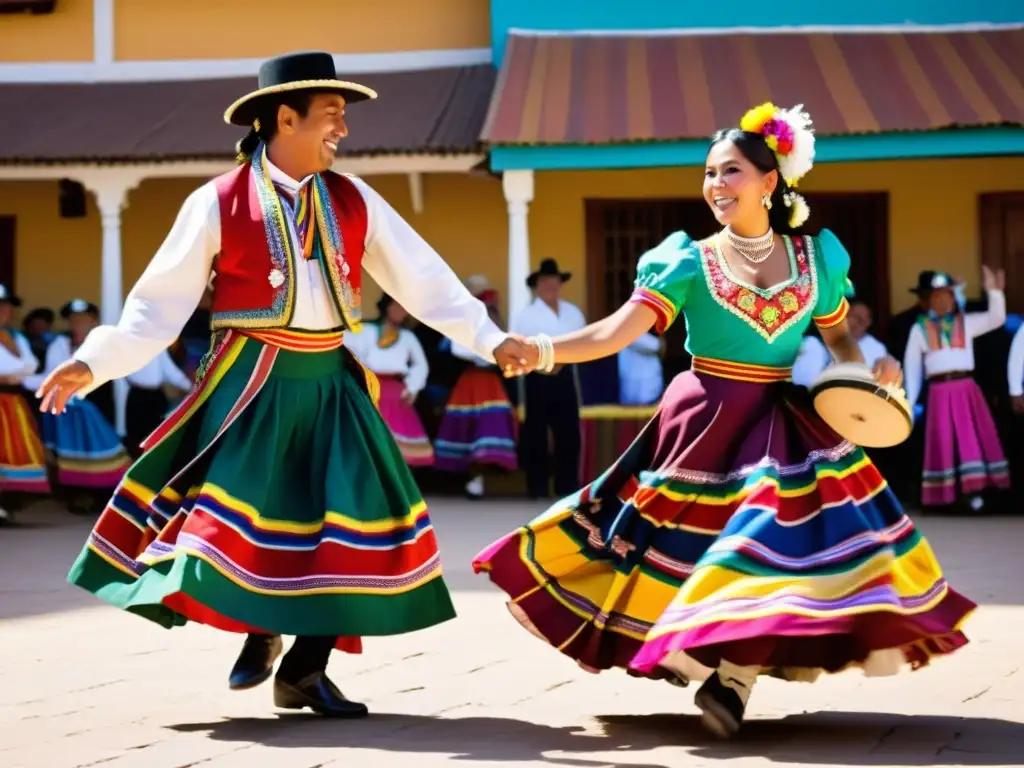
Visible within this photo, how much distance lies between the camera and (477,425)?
1376 centimetres

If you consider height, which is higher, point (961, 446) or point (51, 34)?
point (51, 34)

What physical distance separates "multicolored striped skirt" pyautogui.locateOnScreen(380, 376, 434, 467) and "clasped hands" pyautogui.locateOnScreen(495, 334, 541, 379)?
8.30 m

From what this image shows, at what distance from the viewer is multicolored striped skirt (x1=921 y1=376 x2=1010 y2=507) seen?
40.7 ft

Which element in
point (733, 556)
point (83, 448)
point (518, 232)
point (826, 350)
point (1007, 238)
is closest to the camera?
point (733, 556)

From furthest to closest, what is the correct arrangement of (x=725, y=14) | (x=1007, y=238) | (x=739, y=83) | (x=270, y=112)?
(x=725, y=14) → (x=1007, y=238) → (x=739, y=83) → (x=270, y=112)

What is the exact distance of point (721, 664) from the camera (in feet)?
15.3

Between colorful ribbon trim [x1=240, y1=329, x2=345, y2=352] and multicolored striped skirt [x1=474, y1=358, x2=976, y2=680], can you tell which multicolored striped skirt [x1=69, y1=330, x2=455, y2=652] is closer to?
colorful ribbon trim [x1=240, y1=329, x2=345, y2=352]

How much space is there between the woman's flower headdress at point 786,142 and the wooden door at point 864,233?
372 inches

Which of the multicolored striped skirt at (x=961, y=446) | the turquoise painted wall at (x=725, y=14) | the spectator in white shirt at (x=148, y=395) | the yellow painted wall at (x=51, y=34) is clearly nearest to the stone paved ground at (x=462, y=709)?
the multicolored striped skirt at (x=961, y=446)

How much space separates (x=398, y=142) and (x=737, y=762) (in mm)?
10067

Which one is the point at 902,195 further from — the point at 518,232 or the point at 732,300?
the point at 732,300

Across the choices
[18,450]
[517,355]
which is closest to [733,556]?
[517,355]

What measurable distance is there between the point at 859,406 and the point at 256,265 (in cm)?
165

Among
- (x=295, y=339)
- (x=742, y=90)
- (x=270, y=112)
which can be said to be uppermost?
(x=742, y=90)
